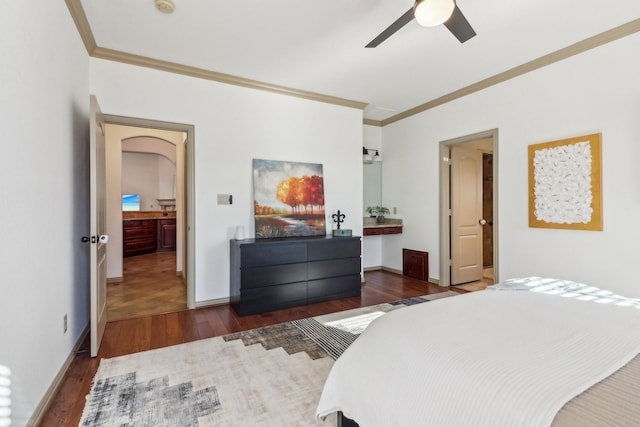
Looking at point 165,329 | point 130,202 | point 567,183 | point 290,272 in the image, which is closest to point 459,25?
point 567,183

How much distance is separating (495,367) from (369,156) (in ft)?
15.3

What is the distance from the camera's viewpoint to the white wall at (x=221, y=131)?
10.7ft

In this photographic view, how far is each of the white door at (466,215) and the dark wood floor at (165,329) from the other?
2.05ft

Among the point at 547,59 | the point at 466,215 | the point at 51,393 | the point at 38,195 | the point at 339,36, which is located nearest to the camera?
the point at 38,195

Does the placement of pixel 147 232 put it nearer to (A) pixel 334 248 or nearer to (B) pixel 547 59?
(A) pixel 334 248

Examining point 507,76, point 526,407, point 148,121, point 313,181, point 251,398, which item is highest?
point 507,76

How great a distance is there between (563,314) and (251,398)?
5.57 ft

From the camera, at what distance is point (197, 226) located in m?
3.56

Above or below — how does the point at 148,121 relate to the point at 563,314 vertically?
above

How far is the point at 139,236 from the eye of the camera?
24.7 ft

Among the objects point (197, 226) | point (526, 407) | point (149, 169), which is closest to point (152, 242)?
point (149, 169)

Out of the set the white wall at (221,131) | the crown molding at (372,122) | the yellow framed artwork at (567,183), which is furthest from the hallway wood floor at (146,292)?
the yellow framed artwork at (567,183)

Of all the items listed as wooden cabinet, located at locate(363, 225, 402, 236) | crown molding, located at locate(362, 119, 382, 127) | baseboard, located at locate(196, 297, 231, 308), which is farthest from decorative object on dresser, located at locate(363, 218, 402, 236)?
baseboard, located at locate(196, 297, 231, 308)

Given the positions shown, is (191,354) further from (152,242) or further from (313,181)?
(152,242)
